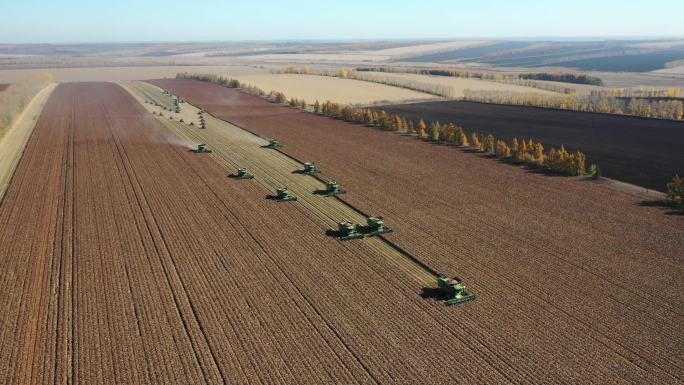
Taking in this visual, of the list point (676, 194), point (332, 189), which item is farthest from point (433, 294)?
point (676, 194)

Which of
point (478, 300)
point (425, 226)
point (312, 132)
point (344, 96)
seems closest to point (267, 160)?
point (312, 132)

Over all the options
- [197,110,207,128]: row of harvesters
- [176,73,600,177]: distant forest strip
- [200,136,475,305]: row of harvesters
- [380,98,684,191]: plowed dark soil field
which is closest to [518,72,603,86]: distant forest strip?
[380,98,684,191]: plowed dark soil field

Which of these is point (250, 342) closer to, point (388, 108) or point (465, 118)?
point (465, 118)

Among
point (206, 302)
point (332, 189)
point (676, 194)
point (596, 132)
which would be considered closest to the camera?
point (206, 302)

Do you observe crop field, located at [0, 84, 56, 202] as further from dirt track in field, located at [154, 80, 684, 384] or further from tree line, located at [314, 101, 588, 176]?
tree line, located at [314, 101, 588, 176]

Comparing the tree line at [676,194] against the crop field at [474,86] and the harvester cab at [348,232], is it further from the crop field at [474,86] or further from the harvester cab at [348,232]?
the crop field at [474,86]

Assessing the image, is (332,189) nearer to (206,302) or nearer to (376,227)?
(376,227)
